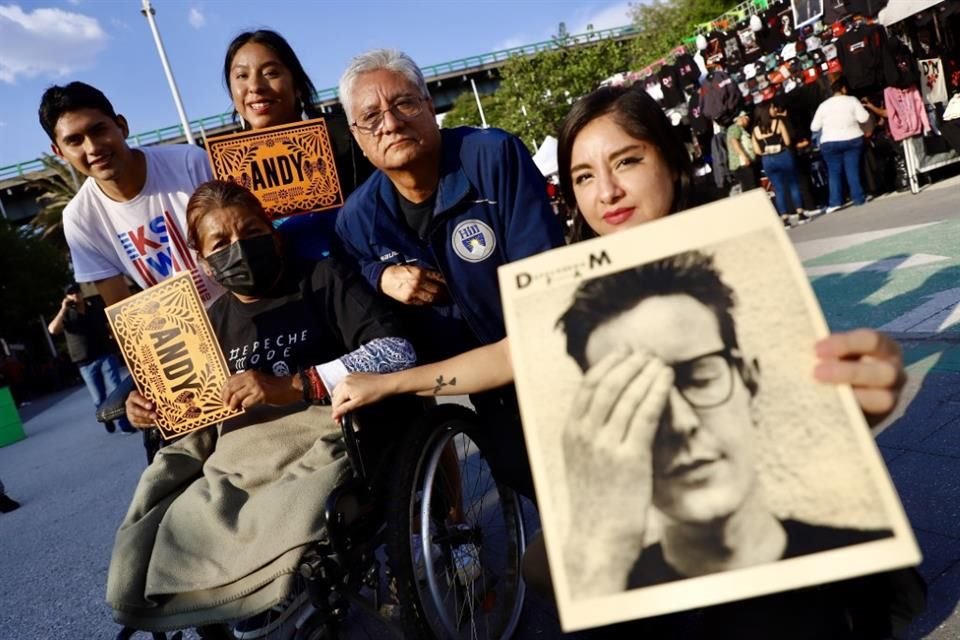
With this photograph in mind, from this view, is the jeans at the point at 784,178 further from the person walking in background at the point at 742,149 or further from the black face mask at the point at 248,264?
the black face mask at the point at 248,264

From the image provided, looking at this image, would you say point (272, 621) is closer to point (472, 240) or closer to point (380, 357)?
point (380, 357)

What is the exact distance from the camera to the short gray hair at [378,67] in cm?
193

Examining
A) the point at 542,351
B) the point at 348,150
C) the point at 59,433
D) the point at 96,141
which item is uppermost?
the point at 96,141

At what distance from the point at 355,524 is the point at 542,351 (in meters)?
0.99

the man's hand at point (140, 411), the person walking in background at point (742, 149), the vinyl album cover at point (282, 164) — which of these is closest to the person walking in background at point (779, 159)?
the person walking in background at point (742, 149)

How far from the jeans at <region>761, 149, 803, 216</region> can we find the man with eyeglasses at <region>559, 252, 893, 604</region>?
9435 mm

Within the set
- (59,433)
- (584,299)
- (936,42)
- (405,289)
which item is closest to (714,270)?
(584,299)

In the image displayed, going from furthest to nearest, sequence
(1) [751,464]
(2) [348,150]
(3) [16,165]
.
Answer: (3) [16,165] < (2) [348,150] < (1) [751,464]

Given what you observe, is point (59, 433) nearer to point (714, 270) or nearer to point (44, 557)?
point (44, 557)

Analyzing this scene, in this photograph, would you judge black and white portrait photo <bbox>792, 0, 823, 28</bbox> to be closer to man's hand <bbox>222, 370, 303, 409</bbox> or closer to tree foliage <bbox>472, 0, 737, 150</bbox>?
man's hand <bbox>222, 370, 303, 409</bbox>

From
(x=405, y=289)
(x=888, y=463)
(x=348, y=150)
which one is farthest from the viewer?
(x=348, y=150)

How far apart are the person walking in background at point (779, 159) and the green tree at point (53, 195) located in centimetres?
3758

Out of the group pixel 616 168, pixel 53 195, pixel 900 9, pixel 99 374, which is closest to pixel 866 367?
pixel 616 168

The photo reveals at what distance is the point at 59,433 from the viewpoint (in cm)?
1130
